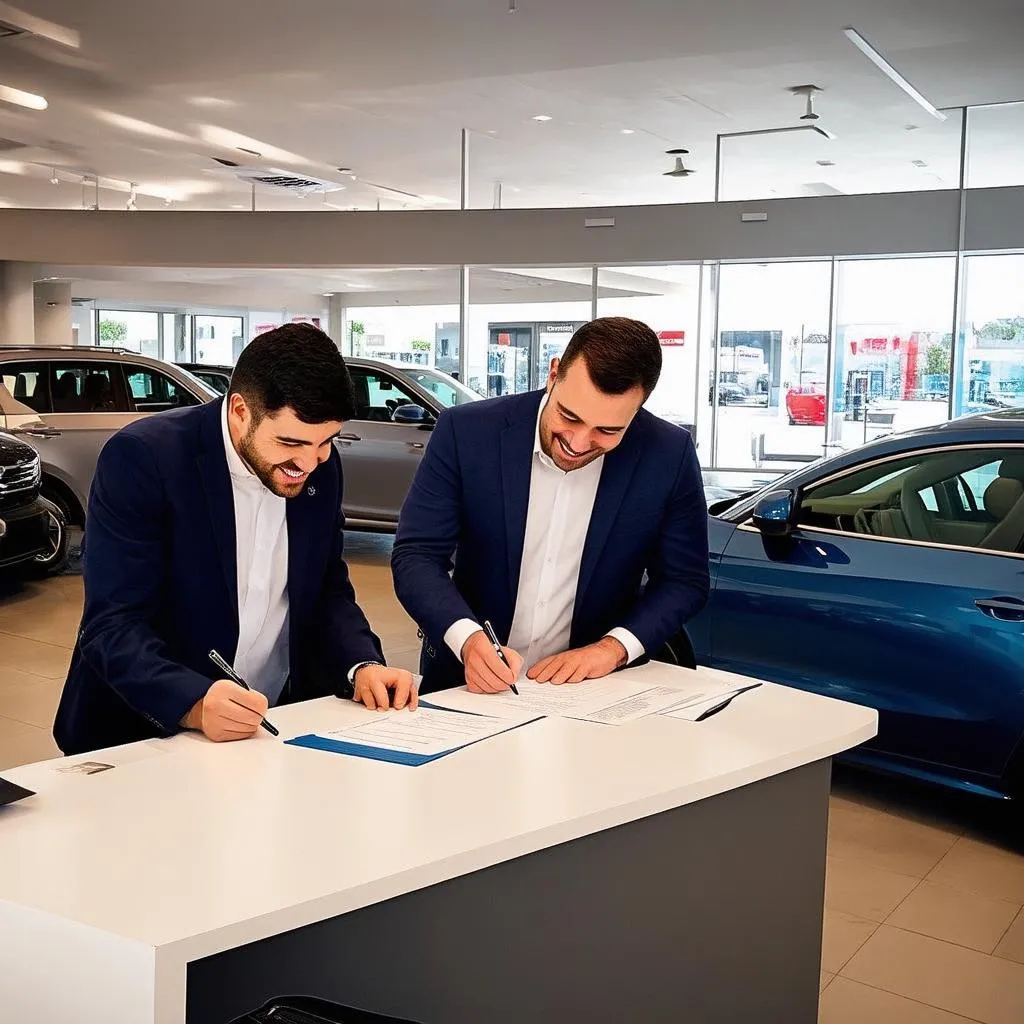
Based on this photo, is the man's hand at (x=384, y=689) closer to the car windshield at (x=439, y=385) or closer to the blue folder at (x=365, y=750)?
the blue folder at (x=365, y=750)

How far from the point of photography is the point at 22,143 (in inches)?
496

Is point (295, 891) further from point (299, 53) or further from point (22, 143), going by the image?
point (22, 143)

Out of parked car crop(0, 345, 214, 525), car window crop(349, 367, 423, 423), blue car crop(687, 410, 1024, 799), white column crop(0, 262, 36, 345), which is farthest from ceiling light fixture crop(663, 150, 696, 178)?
white column crop(0, 262, 36, 345)

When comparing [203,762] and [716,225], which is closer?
[203,762]

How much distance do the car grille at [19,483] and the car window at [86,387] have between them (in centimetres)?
131

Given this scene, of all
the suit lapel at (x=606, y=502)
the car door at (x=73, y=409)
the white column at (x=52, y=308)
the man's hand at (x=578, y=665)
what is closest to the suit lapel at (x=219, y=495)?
the man's hand at (x=578, y=665)

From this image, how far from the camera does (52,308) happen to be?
69.0 ft

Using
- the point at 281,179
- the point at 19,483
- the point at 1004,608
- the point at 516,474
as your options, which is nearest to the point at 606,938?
the point at 516,474

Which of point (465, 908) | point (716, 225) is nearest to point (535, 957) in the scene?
point (465, 908)

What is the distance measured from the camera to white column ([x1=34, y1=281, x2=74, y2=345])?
68.5ft

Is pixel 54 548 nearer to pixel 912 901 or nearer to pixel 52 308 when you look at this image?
pixel 912 901

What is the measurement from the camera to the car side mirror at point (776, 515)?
13.7ft

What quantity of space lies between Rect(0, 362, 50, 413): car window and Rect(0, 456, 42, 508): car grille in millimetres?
1200

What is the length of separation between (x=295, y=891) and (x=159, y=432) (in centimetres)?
111
